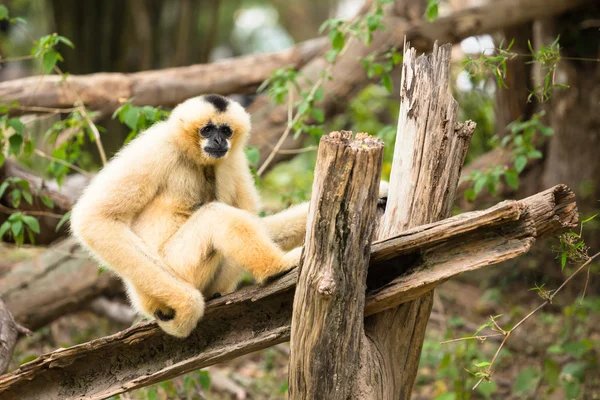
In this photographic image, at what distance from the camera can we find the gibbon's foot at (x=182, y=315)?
3590 mm

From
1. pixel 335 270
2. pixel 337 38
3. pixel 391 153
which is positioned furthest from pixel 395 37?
pixel 335 270

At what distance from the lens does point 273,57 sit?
7.54m

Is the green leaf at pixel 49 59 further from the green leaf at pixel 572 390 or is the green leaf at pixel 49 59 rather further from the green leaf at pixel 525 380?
the green leaf at pixel 572 390

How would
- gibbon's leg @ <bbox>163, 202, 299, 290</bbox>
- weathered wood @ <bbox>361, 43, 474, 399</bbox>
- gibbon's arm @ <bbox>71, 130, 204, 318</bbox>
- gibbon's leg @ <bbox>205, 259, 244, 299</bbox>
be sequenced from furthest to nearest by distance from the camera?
gibbon's leg @ <bbox>205, 259, 244, 299</bbox>
gibbon's arm @ <bbox>71, 130, 204, 318</bbox>
gibbon's leg @ <bbox>163, 202, 299, 290</bbox>
weathered wood @ <bbox>361, 43, 474, 399</bbox>

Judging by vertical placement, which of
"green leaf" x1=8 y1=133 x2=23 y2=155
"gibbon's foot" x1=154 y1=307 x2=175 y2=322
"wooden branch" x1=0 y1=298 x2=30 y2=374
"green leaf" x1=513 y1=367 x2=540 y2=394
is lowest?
"green leaf" x1=513 y1=367 x2=540 y2=394

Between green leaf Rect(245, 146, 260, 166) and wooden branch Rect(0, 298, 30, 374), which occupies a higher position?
green leaf Rect(245, 146, 260, 166)

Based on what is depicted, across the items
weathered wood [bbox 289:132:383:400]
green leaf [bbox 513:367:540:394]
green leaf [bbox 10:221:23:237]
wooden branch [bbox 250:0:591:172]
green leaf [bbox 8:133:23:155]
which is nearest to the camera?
weathered wood [bbox 289:132:383:400]

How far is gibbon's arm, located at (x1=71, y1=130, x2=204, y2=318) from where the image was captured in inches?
143

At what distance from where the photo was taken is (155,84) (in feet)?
22.7

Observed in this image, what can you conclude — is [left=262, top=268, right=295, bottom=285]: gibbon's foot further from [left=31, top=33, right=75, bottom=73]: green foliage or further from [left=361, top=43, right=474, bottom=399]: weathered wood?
[left=31, top=33, right=75, bottom=73]: green foliage

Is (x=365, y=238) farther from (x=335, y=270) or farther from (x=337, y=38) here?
(x=337, y=38)

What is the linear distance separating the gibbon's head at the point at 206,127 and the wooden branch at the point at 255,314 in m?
0.99

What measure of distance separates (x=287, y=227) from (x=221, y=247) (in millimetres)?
667

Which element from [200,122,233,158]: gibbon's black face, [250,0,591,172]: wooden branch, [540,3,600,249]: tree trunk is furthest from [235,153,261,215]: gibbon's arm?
[540,3,600,249]: tree trunk
